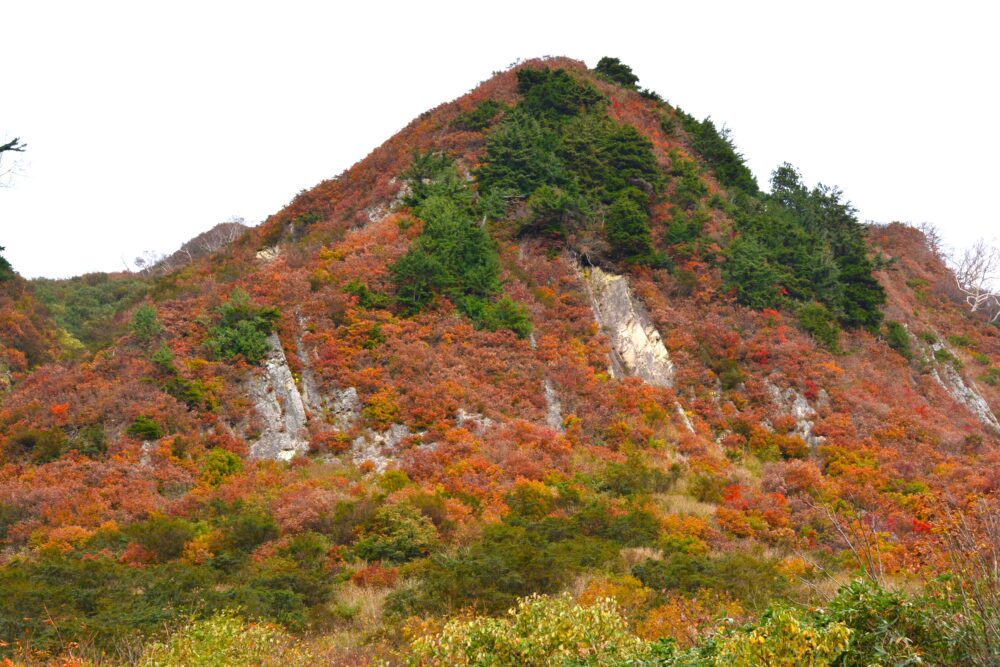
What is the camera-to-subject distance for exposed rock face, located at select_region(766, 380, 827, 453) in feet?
81.8

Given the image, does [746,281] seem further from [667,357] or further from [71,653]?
[71,653]

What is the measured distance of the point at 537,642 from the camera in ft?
23.4

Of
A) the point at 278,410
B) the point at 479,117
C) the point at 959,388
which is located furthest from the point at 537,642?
the point at 479,117

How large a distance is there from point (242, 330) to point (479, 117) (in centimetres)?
2216

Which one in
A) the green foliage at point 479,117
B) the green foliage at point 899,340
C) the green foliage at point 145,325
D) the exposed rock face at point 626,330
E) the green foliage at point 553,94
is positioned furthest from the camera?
the green foliage at point 553,94

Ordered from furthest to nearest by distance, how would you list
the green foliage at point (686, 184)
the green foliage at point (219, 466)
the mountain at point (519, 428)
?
the green foliage at point (686, 184)
the green foliage at point (219, 466)
the mountain at point (519, 428)

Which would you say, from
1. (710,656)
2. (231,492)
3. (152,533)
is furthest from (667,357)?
(710,656)

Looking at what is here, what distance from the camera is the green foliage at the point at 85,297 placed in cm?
3681

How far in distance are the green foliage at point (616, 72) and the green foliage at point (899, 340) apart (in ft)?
84.8

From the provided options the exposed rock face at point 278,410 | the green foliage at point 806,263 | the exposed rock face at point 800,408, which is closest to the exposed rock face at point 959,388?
the green foliage at point 806,263

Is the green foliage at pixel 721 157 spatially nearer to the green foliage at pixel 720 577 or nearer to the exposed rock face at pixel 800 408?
the exposed rock face at pixel 800 408

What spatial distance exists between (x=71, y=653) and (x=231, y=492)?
28.8 ft

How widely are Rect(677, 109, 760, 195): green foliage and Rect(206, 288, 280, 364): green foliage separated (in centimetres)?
2948

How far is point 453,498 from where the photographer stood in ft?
58.5
